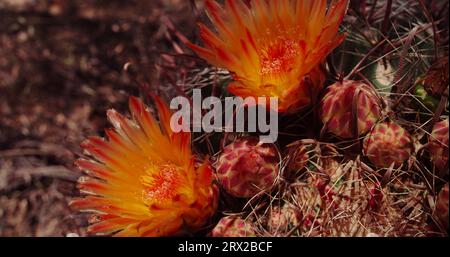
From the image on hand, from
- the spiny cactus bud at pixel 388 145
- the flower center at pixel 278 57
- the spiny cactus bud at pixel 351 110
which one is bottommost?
the spiny cactus bud at pixel 388 145

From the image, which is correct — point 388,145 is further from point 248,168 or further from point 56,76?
point 56,76

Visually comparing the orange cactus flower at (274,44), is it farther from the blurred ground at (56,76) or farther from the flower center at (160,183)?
the blurred ground at (56,76)

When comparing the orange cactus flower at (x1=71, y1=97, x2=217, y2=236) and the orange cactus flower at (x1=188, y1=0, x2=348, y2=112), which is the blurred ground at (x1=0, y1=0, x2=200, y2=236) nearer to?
the orange cactus flower at (x1=71, y1=97, x2=217, y2=236)

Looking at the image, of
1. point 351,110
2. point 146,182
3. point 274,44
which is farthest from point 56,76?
point 351,110

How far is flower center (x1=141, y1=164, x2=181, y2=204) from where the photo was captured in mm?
1464

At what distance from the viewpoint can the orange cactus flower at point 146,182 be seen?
1.40m

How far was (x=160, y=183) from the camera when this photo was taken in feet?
4.91

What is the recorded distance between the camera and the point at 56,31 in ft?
9.35

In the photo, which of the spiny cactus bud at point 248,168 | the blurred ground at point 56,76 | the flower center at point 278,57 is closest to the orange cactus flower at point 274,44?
the flower center at point 278,57

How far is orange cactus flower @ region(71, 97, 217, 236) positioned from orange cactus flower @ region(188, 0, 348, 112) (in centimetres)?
20

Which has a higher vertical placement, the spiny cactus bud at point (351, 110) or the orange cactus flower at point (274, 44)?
the orange cactus flower at point (274, 44)
